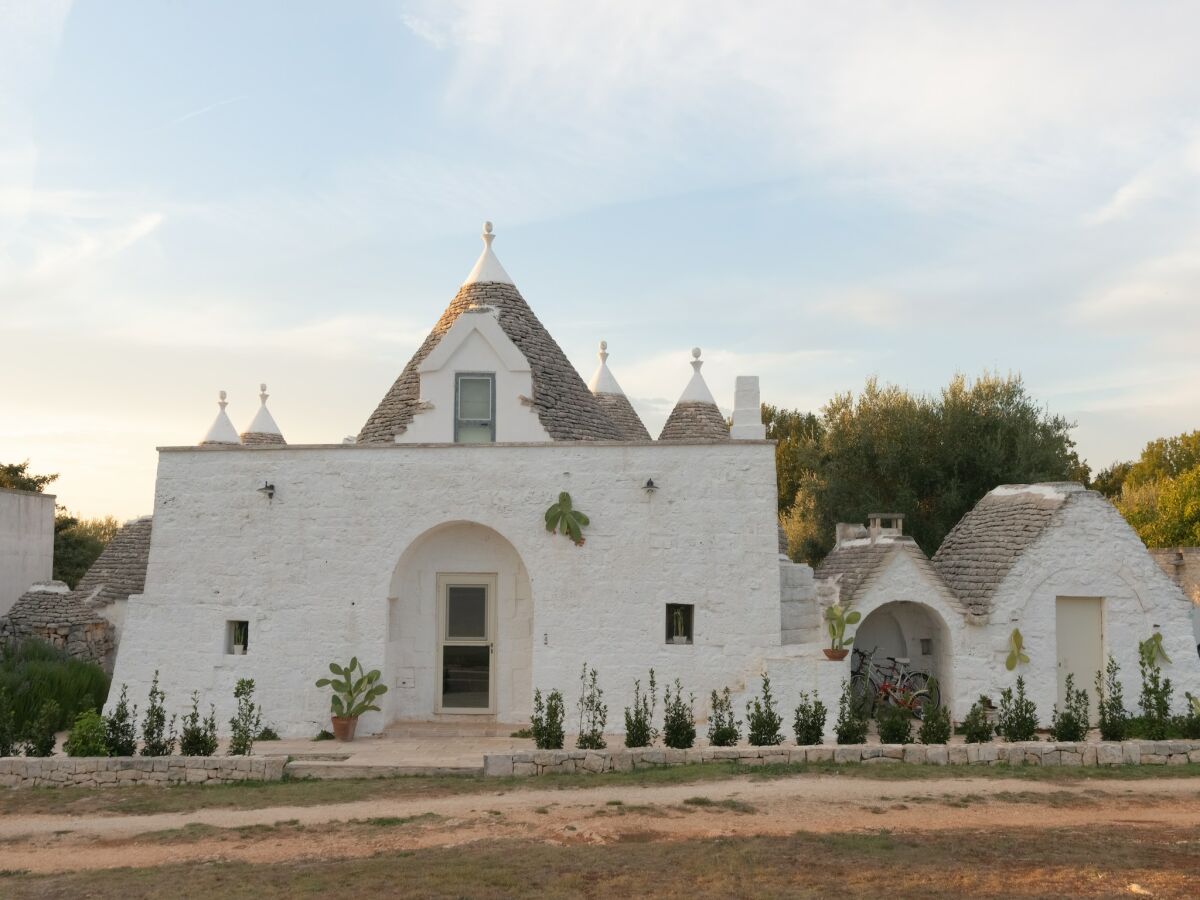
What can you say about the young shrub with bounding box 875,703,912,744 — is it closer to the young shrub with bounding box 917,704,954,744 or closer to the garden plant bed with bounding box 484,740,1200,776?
the young shrub with bounding box 917,704,954,744

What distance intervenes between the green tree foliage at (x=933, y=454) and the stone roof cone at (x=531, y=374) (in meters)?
10.7

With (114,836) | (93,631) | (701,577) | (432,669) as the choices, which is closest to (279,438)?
(93,631)

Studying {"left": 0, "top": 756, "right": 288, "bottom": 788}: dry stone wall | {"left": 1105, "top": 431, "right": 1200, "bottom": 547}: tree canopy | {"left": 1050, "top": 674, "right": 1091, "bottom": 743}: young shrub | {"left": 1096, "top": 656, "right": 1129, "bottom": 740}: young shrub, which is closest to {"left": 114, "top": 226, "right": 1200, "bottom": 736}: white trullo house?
{"left": 1096, "top": 656, "right": 1129, "bottom": 740}: young shrub

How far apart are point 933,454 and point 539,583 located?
15285 mm

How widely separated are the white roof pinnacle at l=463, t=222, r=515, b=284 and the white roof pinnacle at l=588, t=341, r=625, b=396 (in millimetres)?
4452

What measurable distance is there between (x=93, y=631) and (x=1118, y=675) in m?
18.1

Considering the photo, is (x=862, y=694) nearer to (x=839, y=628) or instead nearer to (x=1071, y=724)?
(x=839, y=628)

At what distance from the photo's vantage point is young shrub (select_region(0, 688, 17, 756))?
40.9 ft

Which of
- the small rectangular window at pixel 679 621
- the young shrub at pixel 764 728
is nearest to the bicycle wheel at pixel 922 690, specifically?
the young shrub at pixel 764 728

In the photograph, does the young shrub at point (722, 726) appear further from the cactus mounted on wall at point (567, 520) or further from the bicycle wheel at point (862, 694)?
the cactus mounted on wall at point (567, 520)

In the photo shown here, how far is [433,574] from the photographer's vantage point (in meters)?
15.5

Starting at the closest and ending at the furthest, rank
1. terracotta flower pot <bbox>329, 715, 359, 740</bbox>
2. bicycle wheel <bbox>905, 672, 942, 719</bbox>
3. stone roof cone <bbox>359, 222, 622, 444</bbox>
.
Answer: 1. bicycle wheel <bbox>905, 672, 942, 719</bbox>
2. terracotta flower pot <bbox>329, 715, 359, 740</bbox>
3. stone roof cone <bbox>359, 222, 622, 444</bbox>

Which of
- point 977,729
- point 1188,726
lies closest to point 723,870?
point 977,729

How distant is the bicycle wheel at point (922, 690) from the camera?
44.8 feet
